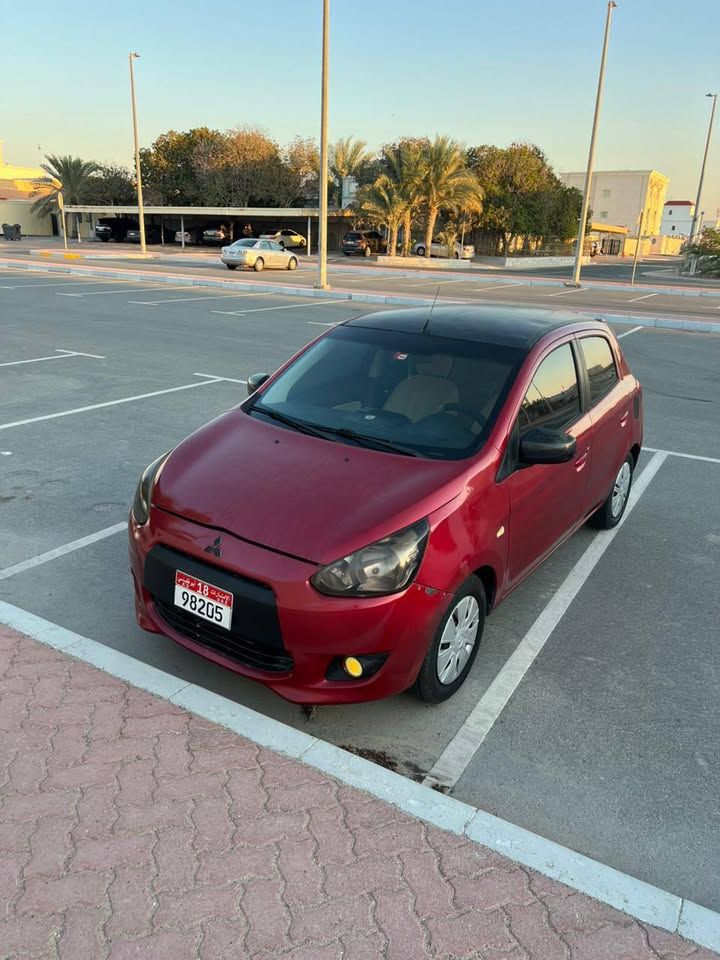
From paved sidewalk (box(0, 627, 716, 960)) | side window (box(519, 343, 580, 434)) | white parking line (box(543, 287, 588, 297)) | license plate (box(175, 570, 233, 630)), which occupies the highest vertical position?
side window (box(519, 343, 580, 434))

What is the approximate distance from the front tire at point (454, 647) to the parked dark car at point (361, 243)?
153ft

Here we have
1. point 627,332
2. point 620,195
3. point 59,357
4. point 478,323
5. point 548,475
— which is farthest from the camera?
point 620,195

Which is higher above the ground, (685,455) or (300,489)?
(300,489)

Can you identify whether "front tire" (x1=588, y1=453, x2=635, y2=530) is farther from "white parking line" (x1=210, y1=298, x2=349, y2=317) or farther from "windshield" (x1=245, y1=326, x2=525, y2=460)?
"white parking line" (x1=210, y1=298, x2=349, y2=317)

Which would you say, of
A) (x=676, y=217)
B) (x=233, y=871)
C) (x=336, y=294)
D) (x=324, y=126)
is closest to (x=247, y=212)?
(x=324, y=126)

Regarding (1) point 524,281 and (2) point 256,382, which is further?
(1) point 524,281

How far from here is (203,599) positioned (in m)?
3.14

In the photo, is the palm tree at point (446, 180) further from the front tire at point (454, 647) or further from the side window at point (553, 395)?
the front tire at point (454, 647)

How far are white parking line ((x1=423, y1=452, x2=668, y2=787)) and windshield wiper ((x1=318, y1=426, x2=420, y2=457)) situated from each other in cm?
123

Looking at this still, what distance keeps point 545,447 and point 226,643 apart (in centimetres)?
178

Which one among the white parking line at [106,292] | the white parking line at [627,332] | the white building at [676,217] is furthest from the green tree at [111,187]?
the white building at [676,217]

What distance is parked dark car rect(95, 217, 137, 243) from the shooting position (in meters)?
54.5

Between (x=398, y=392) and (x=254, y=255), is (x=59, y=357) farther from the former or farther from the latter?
(x=254, y=255)

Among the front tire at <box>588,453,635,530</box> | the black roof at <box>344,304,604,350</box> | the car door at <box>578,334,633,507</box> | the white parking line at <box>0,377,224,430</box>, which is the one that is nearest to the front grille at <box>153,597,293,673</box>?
the black roof at <box>344,304,604,350</box>
